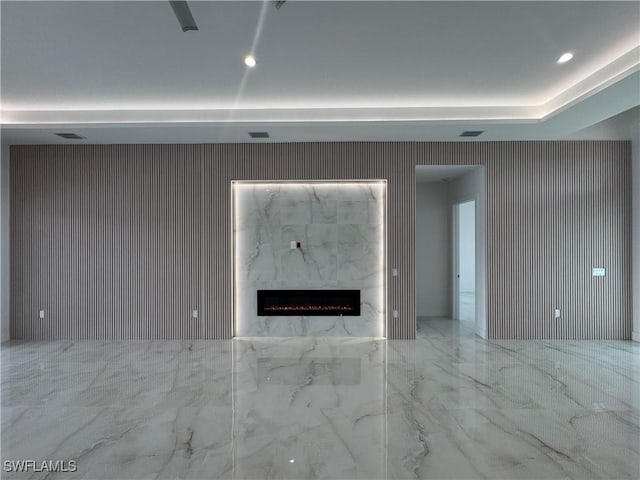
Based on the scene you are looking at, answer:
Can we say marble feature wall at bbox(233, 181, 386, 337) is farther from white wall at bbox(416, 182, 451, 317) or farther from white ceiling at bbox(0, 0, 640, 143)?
white wall at bbox(416, 182, 451, 317)

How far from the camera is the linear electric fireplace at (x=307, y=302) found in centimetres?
568

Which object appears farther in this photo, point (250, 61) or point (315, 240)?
point (315, 240)

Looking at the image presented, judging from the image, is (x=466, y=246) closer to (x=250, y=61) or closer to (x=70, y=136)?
(x=250, y=61)

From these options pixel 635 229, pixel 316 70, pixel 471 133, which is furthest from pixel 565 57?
pixel 635 229

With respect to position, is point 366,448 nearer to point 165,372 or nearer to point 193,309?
point 165,372

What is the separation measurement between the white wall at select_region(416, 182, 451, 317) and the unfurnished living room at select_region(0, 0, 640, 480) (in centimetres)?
8

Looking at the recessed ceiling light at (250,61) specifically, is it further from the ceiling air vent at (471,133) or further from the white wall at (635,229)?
the white wall at (635,229)

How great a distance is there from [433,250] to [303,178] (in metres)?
3.35

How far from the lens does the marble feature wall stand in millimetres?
5688

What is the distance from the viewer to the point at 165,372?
4180 mm

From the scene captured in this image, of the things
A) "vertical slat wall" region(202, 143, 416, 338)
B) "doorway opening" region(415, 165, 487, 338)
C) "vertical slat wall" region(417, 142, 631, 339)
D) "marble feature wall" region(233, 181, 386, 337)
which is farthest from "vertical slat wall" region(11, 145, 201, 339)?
"doorway opening" region(415, 165, 487, 338)

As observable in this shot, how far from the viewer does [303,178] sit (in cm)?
557

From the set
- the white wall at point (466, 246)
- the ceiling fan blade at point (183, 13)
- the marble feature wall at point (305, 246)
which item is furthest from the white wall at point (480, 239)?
the white wall at point (466, 246)

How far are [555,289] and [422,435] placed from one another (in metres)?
3.97
